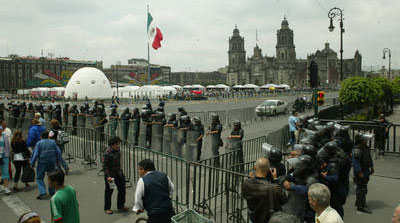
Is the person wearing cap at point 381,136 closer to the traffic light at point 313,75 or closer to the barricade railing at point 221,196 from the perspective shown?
the traffic light at point 313,75

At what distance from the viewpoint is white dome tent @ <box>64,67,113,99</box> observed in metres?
56.4

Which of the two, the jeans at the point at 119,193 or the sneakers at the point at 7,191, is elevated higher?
the jeans at the point at 119,193

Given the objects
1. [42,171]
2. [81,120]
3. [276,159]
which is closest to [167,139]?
[42,171]

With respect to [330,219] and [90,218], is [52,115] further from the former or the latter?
[330,219]

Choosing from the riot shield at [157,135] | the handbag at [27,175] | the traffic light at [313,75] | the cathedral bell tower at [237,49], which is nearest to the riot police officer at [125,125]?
the riot shield at [157,135]

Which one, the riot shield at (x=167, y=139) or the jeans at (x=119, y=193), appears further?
the riot shield at (x=167, y=139)

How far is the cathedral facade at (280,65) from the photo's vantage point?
13100cm

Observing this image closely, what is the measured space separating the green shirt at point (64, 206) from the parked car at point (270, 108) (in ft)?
67.7

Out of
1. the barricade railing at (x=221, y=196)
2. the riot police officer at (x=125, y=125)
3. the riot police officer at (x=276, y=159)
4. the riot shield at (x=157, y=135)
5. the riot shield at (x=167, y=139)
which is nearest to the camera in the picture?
the riot police officer at (x=276, y=159)

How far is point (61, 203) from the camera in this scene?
3.89m

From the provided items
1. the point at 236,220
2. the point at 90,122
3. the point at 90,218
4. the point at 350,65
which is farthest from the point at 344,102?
the point at 350,65

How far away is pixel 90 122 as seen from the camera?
14.0 metres

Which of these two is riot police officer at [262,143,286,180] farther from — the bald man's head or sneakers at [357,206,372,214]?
sneakers at [357,206,372,214]

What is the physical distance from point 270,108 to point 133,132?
15.5 metres
